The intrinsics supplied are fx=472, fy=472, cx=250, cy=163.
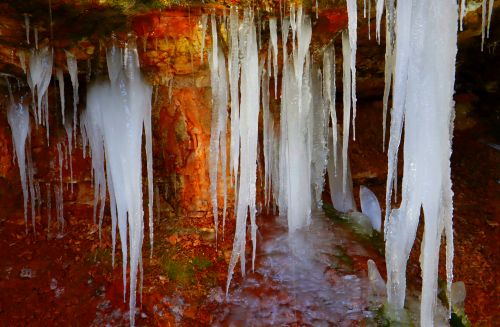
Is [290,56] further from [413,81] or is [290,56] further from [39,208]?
[39,208]

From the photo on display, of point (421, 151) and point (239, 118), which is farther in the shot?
point (239, 118)

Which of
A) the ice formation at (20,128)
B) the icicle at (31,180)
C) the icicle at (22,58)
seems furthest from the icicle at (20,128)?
the icicle at (22,58)

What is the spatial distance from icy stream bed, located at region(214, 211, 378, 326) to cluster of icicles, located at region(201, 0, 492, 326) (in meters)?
0.23

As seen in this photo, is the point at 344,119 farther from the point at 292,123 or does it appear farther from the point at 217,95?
the point at 217,95

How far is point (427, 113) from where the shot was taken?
304 cm

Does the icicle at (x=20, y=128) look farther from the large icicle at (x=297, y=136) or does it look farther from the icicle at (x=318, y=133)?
the icicle at (x=318, y=133)

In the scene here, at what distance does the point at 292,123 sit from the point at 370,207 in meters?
1.67

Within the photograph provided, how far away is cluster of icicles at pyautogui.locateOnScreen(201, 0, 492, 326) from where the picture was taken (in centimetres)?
303

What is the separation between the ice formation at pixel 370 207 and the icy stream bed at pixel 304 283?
0.47 m

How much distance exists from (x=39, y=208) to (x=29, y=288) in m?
1.04

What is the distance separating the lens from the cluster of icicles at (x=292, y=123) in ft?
10.00

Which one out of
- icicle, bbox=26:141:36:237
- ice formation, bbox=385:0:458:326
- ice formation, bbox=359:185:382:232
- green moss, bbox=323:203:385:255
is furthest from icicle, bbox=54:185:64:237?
ice formation, bbox=385:0:458:326

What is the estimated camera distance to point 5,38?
3838 mm

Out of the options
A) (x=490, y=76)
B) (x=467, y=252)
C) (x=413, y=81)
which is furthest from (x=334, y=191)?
(x=490, y=76)
